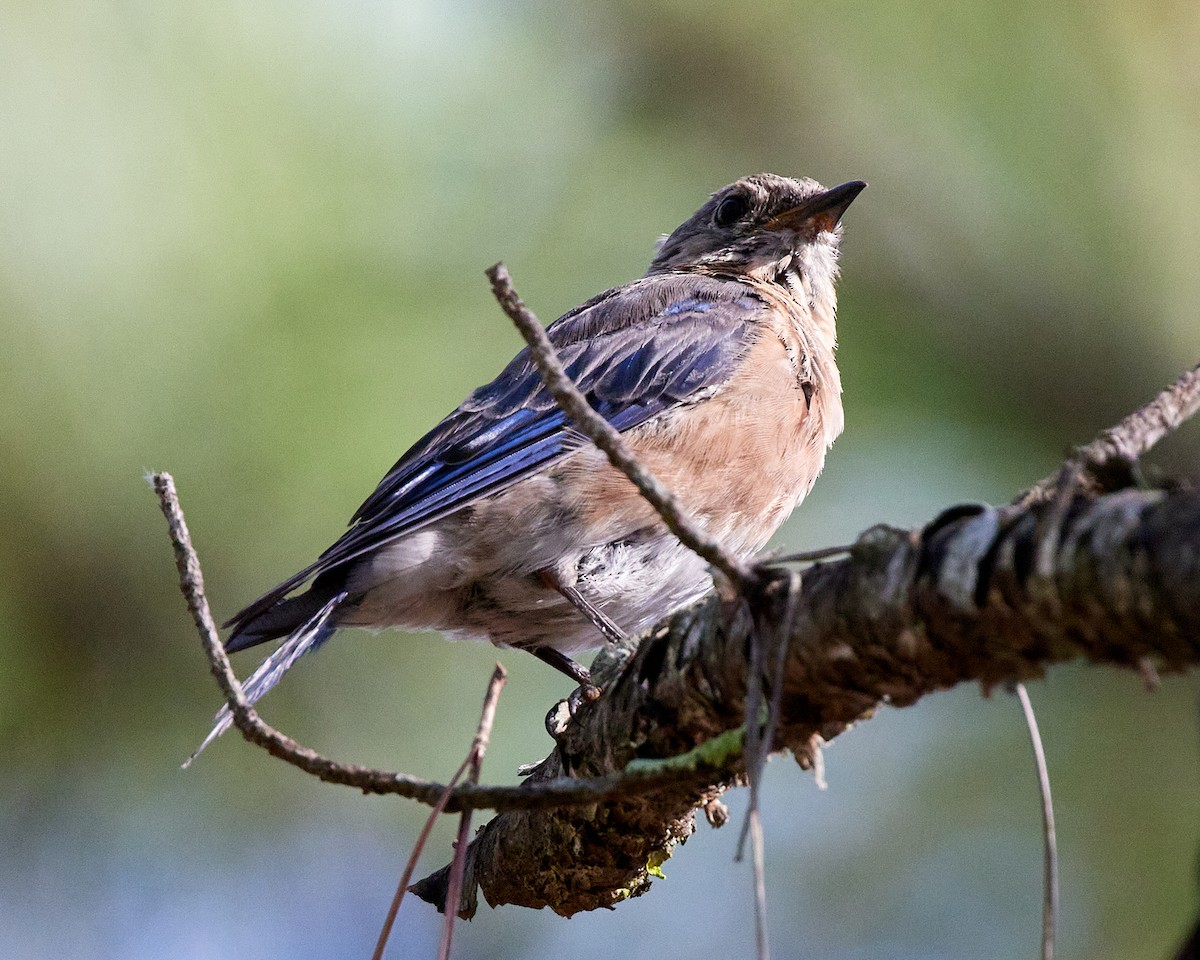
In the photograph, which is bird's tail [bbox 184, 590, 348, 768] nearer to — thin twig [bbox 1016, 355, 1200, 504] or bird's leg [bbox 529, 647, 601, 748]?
bird's leg [bbox 529, 647, 601, 748]

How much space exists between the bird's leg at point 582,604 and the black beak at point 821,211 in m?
1.90

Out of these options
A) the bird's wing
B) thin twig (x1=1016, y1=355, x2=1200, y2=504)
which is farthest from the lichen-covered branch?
the bird's wing

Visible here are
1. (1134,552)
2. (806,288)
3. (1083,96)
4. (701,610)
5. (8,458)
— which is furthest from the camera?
(806,288)

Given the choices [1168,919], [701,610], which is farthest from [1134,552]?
[1168,919]

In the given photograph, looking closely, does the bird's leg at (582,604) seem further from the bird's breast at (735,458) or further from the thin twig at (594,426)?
the thin twig at (594,426)

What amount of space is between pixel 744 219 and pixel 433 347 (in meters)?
1.54

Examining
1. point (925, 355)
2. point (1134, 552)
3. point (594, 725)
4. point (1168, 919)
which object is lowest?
point (1168, 919)

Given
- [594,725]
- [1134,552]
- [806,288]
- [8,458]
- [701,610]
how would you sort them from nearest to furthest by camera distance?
[1134,552]
[701,610]
[594,725]
[8,458]
[806,288]

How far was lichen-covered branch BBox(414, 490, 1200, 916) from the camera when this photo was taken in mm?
1691

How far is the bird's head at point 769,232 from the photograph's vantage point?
548 cm

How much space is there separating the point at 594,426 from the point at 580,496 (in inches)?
86.9

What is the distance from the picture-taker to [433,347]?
506cm

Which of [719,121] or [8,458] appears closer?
[8,458]

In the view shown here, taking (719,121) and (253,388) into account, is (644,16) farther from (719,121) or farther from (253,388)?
(253,388)
